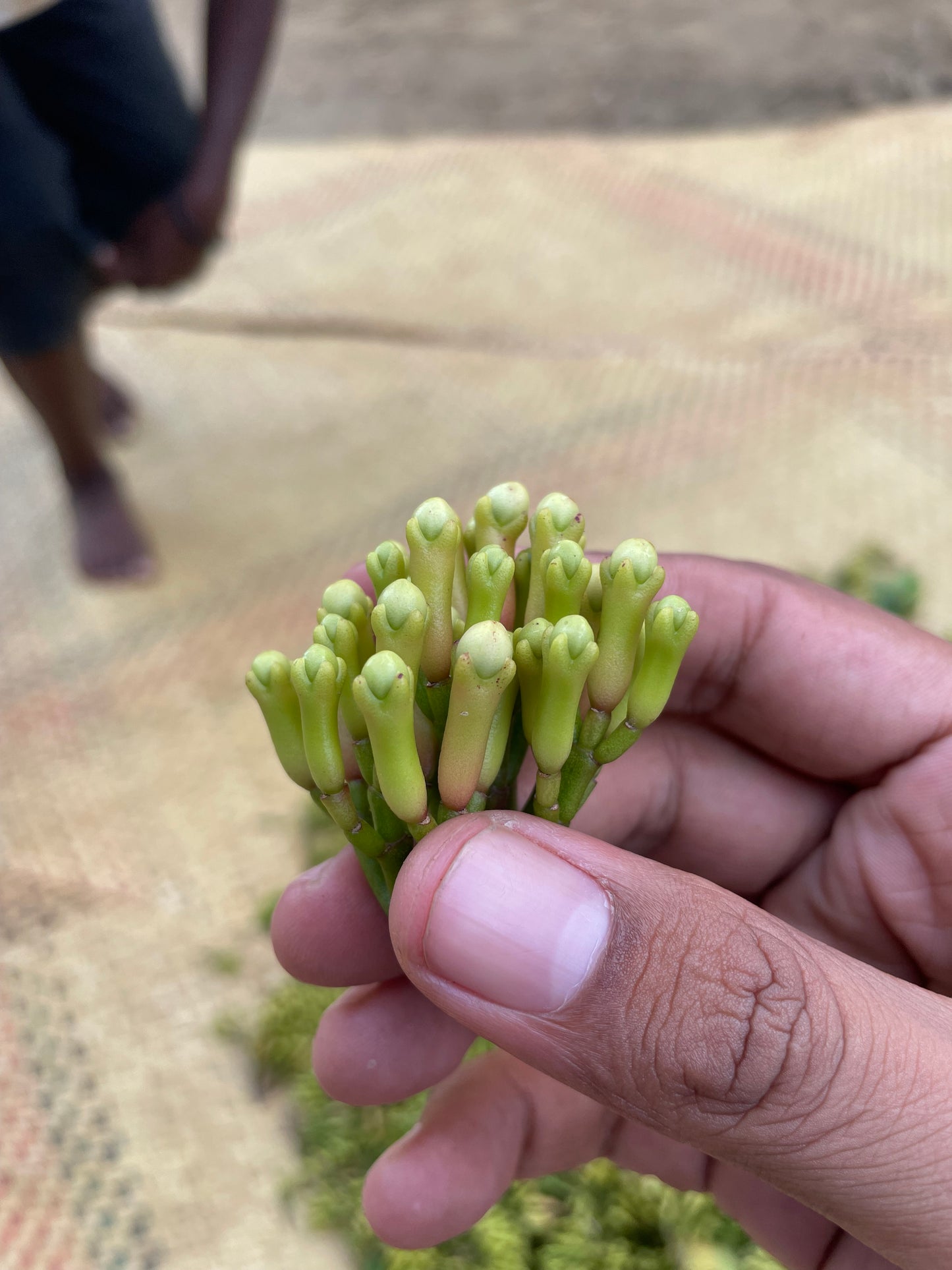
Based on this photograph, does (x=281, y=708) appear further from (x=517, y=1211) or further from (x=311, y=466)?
(x=311, y=466)

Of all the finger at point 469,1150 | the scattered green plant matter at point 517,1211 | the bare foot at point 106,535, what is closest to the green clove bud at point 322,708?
the finger at point 469,1150

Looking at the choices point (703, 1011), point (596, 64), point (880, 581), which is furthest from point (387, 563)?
point (596, 64)

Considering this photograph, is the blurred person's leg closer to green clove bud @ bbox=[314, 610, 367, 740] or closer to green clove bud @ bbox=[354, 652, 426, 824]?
green clove bud @ bbox=[314, 610, 367, 740]

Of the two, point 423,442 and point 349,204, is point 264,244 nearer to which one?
point 349,204

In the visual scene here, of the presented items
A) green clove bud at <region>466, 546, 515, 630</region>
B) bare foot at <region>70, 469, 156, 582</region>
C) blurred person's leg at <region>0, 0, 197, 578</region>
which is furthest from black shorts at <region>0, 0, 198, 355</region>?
green clove bud at <region>466, 546, 515, 630</region>

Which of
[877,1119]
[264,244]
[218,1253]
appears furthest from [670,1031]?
[264,244]
